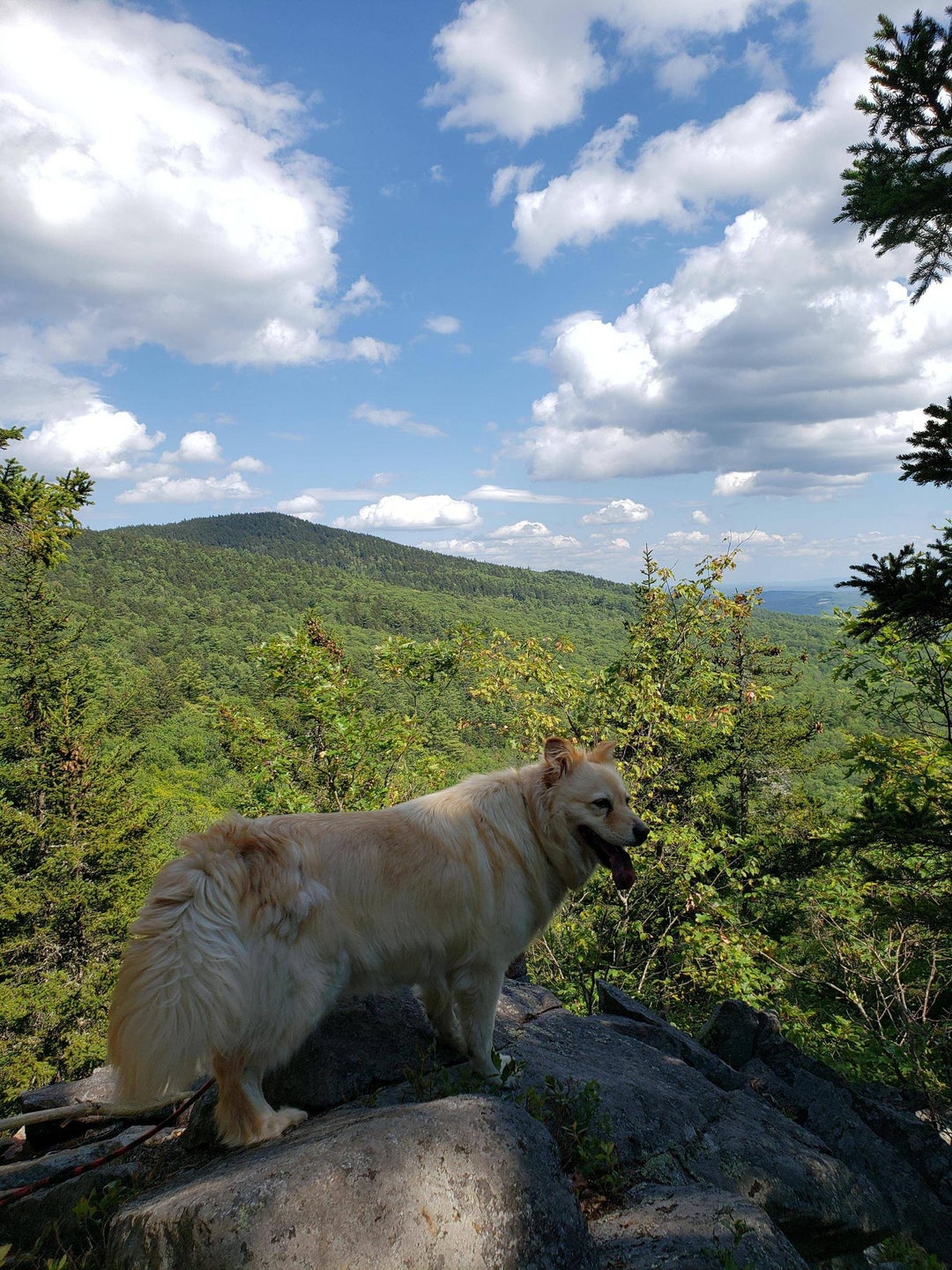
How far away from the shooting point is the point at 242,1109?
3918mm

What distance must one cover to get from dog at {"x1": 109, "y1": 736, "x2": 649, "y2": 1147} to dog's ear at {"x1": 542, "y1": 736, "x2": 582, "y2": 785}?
0.01m

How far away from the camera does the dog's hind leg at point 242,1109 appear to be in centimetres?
385

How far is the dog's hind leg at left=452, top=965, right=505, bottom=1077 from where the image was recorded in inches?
186

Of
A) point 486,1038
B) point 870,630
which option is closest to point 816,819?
point 870,630

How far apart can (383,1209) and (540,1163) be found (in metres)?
0.76

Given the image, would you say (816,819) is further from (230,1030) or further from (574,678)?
(230,1030)

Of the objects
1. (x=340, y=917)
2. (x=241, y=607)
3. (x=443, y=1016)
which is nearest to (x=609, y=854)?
(x=443, y=1016)

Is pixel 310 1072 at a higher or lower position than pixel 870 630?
lower

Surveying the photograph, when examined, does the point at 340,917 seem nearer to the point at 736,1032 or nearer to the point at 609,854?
the point at 609,854

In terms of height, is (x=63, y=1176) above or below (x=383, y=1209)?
below

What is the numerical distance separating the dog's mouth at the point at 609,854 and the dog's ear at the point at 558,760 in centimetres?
43

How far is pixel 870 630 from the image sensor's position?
21.9 feet

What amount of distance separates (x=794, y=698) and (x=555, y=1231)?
3433 cm

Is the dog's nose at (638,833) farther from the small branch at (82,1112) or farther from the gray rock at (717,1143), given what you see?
the small branch at (82,1112)
